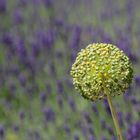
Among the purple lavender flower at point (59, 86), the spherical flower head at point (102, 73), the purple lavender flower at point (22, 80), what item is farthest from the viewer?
the purple lavender flower at point (22, 80)

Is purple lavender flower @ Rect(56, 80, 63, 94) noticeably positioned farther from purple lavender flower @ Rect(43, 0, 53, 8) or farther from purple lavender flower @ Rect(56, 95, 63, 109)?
purple lavender flower @ Rect(43, 0, 53, 8)

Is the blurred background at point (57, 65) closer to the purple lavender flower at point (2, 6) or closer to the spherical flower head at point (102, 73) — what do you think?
the purple lavender flower at point (2, 6)

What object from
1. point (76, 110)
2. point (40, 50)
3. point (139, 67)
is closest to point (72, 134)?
point (76, 110)

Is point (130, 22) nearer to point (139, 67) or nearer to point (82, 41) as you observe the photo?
point (82, 41)

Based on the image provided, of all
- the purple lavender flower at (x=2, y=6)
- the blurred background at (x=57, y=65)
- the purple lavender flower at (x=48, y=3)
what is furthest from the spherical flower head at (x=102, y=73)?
the purple lavender flower at (x=2, y=6)

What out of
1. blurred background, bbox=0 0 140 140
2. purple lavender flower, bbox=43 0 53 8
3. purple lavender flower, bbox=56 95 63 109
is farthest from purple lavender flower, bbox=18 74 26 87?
purple lavender flower, bbox=43 0 53 8

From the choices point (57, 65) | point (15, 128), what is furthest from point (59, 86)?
point (57, 65)
